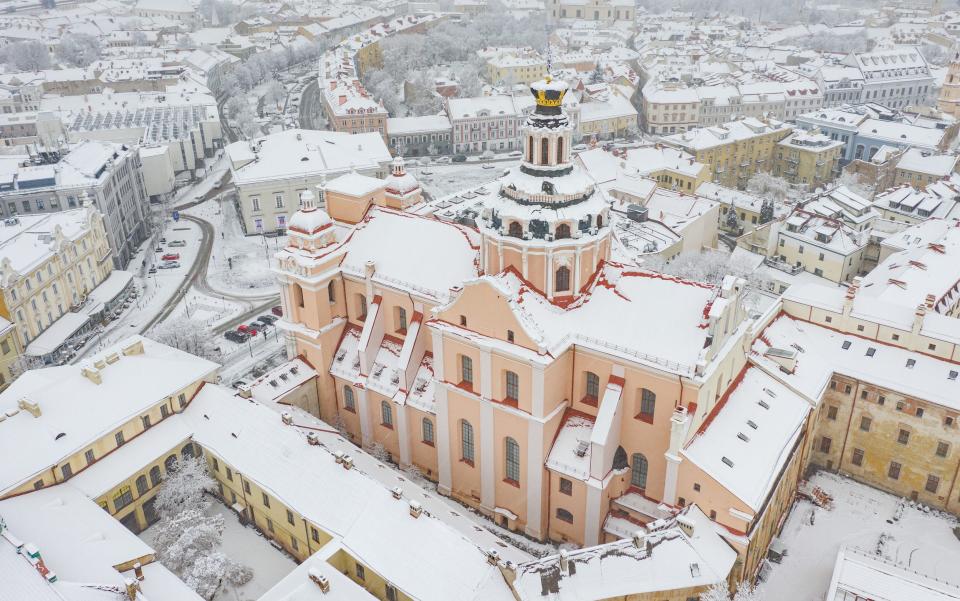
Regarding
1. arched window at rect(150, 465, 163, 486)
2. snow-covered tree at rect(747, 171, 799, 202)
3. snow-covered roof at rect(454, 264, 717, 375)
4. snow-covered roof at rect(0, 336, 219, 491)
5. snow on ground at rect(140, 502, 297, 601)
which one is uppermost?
snow-covered roof at rect(454, 264, 717, 375)

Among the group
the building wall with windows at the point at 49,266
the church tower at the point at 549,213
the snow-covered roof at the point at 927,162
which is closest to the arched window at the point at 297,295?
the church tower at the point at 549,213

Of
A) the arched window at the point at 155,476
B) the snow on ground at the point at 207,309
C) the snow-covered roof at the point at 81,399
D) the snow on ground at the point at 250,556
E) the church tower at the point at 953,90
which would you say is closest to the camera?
the snow on ground at the point at 250,556

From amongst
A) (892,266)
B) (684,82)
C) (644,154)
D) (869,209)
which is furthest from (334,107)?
(892,266)

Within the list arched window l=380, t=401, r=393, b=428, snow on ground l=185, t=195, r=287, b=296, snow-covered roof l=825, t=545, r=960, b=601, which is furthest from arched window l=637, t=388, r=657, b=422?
snow on ground l=185, t=195, r=287, b=296

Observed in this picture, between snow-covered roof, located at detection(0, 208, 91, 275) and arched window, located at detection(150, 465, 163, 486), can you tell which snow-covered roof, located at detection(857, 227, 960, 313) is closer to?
arched window, located at detection(150, 465, 163, 486)

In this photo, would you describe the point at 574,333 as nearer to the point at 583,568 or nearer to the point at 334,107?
the point at 583,568

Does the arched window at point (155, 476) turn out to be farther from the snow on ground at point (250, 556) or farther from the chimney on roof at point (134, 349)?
the chimney on roof at point (134, 349)

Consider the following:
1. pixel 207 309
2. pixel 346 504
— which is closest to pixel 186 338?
pixel 207 309
